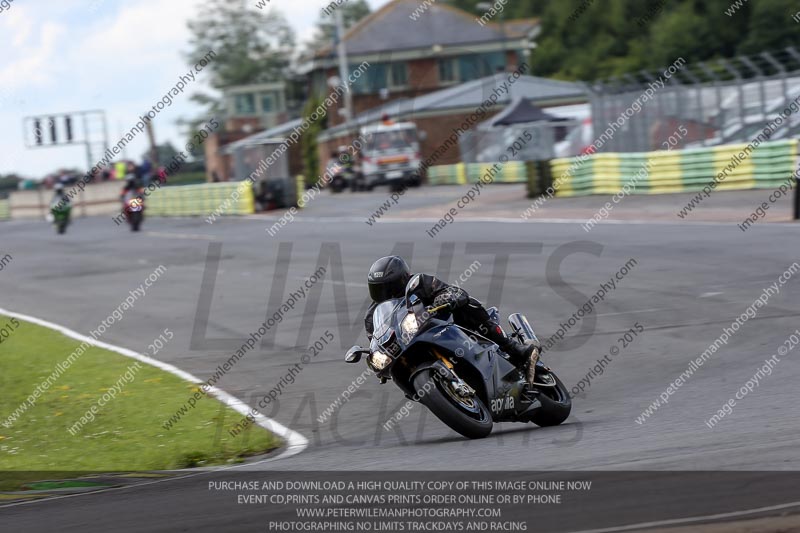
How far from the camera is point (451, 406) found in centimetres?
750

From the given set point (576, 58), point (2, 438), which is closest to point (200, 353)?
point (2, 438)

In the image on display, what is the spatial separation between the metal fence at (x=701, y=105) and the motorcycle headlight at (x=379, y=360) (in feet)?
71.9

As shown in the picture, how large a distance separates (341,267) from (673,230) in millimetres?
6431

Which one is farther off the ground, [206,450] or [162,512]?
[162,512]

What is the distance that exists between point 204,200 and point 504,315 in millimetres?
33372

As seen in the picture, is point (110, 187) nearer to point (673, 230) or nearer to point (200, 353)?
point (673, 230)

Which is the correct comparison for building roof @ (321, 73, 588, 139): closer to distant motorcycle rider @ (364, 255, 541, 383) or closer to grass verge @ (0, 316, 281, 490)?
grass verge @ (0, 316, 281, 490)

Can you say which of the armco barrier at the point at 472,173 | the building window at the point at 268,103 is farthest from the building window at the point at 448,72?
the armco barrier at the point at 472,173

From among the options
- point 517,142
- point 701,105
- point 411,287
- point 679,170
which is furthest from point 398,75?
point 411,287

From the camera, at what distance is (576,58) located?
3179 inches

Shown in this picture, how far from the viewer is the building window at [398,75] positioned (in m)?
77.0

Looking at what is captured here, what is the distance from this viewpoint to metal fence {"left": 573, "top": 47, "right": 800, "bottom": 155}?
2938 cm

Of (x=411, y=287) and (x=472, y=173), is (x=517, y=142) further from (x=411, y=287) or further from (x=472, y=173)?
(x=411, y=287)

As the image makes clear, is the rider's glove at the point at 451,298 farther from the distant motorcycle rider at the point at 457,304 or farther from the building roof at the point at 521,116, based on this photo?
the building roof at the point at 521,116
